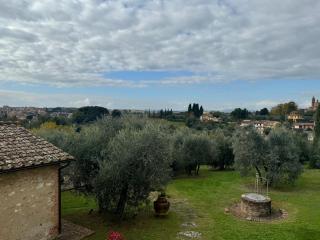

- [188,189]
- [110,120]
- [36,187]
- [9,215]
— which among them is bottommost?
[188,189]

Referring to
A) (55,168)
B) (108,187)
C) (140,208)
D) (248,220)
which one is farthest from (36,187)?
A: (248,220)

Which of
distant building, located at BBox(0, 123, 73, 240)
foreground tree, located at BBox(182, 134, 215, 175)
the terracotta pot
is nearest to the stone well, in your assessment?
the terracotta pot

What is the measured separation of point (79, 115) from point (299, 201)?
244 ft

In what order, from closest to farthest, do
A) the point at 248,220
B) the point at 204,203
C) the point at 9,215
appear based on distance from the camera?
the point at 9,215 < the point at 248,220 < the point at 204,203

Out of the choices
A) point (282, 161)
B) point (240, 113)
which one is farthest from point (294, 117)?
point (282, 161)

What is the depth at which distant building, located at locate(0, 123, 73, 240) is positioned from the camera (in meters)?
11.6

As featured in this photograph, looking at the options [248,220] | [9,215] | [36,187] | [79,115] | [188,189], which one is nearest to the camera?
[9,215]

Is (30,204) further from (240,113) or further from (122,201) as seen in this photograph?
(240,113)

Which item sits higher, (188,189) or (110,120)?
(110,120)

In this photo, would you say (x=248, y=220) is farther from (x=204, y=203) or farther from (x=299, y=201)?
(x=299, y=201)

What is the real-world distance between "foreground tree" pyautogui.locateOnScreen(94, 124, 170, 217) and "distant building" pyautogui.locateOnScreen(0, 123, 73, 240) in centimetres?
231

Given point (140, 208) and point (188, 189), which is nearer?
point (140, 208)

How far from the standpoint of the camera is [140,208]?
18766mm

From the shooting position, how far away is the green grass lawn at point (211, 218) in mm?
14914
